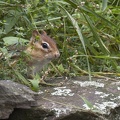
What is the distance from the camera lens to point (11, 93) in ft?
9.87

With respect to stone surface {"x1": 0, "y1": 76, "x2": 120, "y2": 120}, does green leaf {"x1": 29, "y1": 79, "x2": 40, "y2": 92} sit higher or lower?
higher

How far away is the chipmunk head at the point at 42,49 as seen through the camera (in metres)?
3.69

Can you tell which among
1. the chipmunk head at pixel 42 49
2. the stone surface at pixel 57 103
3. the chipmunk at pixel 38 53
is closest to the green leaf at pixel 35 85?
the stone surface at pixel 57 103

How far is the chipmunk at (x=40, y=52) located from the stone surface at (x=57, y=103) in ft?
0.94

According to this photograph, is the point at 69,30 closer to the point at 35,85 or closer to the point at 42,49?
the point at 42,49

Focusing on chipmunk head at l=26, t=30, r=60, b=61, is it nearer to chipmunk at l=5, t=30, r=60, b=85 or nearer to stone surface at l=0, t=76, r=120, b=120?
chipmunk at l=5, t=30, r=60, b=85

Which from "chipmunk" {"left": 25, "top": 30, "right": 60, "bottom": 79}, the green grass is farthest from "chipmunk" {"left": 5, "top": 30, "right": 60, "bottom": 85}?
the green grass

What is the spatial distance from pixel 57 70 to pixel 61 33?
27.7 inches

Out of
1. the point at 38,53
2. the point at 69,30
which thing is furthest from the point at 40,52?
the point at 69,30

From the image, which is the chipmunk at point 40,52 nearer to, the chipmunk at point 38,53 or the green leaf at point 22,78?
the chipmunk at point 38,53

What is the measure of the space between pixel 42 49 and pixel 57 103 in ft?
2.25

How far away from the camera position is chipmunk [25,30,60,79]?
3.68m

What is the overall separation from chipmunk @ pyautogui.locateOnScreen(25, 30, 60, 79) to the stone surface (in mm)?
286

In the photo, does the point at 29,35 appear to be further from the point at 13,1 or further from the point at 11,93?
the point at 11,93
